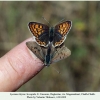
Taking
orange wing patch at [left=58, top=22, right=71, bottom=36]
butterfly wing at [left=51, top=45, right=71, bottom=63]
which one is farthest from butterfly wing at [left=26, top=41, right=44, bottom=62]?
orange wing patch at [left=58, top=22, right=71, bottom=36]

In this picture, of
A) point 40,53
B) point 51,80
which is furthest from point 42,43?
point 51,80

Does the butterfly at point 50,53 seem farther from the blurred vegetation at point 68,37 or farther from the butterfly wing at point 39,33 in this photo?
the blurred vegetation at point 68,37

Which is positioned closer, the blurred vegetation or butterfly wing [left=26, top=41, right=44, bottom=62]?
butterfly wing [left=26, top=41, right=44, bottom=62]

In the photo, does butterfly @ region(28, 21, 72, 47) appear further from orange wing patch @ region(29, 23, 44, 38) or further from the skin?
the skin

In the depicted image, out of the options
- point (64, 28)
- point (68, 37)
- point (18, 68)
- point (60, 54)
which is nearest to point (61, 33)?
point (64, 28)

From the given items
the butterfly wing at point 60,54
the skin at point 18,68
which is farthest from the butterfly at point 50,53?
the skin at point 18,68

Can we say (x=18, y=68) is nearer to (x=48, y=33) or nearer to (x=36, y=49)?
(x=36, y=49)
